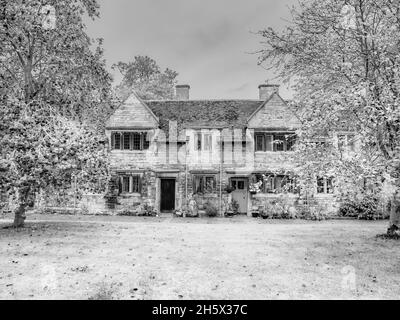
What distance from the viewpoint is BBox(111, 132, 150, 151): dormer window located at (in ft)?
88.4

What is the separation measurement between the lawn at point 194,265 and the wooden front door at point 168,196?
1085cm

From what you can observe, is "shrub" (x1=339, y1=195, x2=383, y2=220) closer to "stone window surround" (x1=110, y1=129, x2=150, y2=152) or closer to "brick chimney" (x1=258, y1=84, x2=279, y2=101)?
"brick chimney" (x1=258, y1=84, x2=279, y2=101)

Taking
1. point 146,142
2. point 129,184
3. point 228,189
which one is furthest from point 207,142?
point 129,184

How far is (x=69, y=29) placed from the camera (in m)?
17.0

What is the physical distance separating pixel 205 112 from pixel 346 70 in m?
16.5

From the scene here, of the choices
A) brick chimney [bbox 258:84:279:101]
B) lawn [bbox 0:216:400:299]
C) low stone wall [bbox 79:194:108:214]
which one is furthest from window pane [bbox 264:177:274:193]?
low stone wall [bbox 79:194:108:214]

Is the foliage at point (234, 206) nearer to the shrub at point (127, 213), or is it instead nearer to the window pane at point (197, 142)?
the window pane at point (197, 142)

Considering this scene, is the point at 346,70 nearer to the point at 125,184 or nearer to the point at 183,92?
the point at 125,184

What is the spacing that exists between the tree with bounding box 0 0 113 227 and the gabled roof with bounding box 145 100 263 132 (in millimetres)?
9743

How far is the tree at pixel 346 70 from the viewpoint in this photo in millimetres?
11797

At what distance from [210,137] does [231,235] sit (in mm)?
11890

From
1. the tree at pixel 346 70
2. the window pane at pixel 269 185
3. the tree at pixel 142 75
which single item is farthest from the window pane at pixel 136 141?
the tree at pixel 142 75
